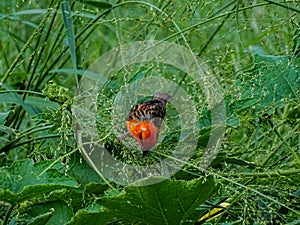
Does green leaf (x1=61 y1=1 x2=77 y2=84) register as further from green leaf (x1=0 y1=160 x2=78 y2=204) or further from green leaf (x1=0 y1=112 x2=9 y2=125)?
green leaf (x1=0 y1=160 x2=78 y2=204)

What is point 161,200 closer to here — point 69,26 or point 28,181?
point 28,181

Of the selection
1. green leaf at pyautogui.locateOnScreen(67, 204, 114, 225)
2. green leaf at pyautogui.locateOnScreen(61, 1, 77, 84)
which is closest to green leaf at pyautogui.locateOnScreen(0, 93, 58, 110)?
green leaf at pyautogui.locateOnScreen(61, 1, 77, 84)

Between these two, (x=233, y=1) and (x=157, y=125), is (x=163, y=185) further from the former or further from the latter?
(x=233, y=1)

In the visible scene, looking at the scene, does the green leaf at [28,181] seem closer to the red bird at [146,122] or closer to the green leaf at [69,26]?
the red bird at [146,122]

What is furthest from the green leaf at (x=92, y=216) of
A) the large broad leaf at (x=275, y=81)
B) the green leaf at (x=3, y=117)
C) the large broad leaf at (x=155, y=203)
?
the large broad leaf at (x=275, y=81)

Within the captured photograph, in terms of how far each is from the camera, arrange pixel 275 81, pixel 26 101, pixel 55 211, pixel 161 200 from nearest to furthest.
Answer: pixel 161 200
pixel 55 211
pixel 275 81
pixel 26 101

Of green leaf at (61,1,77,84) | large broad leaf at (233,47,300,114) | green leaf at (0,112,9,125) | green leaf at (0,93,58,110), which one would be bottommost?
large broad leaf at (233,47,300,114)

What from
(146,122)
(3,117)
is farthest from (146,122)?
(3,117)
